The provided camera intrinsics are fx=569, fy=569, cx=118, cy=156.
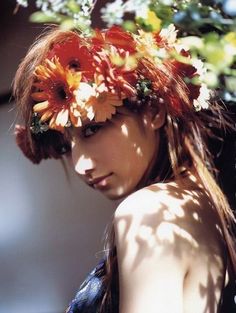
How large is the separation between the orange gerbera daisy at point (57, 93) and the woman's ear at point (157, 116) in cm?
14

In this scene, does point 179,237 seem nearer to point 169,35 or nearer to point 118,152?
point 118,152

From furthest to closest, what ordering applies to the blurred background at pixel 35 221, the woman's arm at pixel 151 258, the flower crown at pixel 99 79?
the blurred background at pixel 35 221 → the flower crown at pixel 99 79 → the woman's arm at pixel 151 258

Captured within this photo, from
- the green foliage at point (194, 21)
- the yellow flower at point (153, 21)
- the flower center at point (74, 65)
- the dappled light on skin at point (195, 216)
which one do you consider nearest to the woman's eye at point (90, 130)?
the flower center at point (74, 65)

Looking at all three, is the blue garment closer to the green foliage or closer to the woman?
the woman

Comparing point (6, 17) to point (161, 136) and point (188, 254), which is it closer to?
point (161, 136)

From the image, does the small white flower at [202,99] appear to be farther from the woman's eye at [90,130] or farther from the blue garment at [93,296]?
the blue garment at [93,296]

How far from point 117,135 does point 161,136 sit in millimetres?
89

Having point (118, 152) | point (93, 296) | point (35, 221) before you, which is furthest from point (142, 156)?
point (35, 221)

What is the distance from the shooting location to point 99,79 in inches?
34.8

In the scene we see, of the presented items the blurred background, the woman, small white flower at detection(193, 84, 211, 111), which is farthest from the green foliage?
the blurred background

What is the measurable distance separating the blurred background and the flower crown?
961 millimetres

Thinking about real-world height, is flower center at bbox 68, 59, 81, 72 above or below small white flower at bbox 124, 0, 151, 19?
below

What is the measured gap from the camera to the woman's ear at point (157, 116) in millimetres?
977

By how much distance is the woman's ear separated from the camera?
0.98 m
